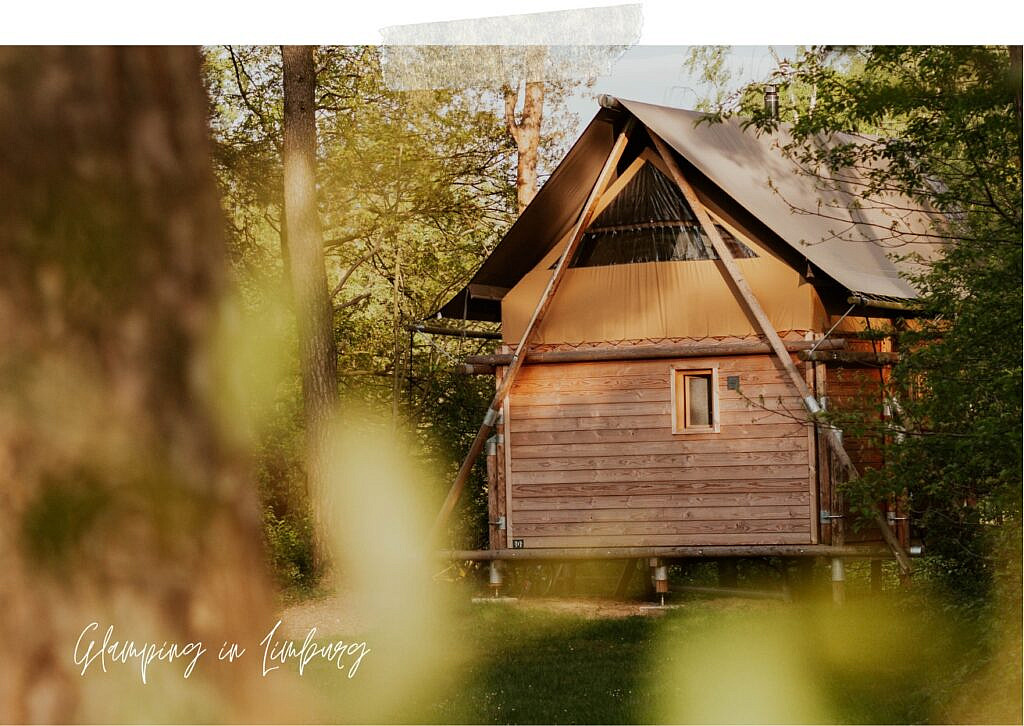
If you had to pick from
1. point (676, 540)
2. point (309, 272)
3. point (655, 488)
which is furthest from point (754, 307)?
point (309, 272)

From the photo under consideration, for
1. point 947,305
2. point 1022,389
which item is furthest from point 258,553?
point 947,305

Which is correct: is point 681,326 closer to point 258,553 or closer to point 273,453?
point 273,453

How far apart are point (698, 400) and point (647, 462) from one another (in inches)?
32.0

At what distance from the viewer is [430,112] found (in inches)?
663

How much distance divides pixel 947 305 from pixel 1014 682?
2247mm

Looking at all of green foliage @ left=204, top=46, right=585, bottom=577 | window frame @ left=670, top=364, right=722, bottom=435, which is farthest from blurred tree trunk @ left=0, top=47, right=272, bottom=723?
green foliage @ left=204, top=46, right=585, bottom=577

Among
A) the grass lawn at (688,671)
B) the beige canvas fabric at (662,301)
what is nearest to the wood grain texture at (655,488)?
the grass lawn at (688,671)

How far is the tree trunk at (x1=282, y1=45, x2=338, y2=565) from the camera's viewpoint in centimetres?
1323

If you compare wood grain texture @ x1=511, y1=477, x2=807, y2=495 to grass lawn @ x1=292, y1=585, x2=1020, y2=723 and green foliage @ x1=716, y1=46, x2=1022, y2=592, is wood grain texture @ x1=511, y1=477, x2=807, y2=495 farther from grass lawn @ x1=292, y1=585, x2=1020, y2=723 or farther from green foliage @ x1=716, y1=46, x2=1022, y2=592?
green foliage @ x1=716, y1=46, x2=1022, y2=592

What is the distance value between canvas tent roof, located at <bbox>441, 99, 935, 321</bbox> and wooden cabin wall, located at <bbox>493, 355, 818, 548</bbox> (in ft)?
4.20

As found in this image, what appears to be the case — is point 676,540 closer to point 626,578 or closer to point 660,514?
point 660,514

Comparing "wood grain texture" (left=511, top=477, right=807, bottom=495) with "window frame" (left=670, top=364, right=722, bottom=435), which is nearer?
"wood grain texture" (left=511, top=477, right=807, bottom=495)

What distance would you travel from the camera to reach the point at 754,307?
1181 cm

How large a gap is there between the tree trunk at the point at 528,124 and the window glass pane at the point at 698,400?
5602mm
